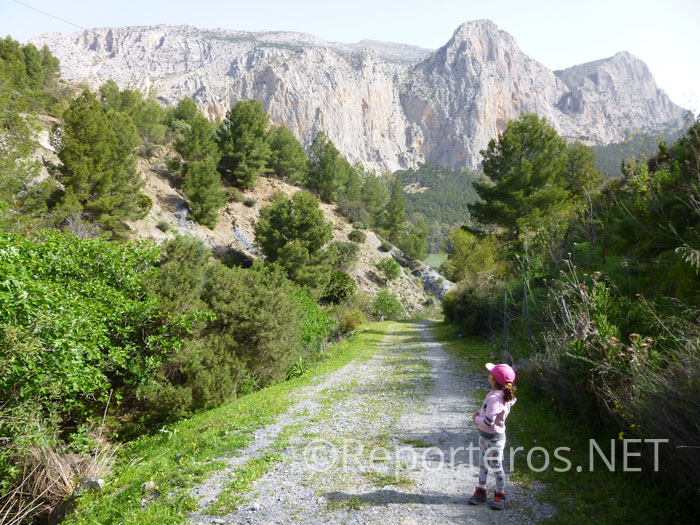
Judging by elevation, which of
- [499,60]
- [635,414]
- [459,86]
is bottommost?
[635,414]

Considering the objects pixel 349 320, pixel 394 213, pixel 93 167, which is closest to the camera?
pixel 93 167

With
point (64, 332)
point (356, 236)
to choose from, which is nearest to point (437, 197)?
point (356, 236)

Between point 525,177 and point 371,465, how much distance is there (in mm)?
20322

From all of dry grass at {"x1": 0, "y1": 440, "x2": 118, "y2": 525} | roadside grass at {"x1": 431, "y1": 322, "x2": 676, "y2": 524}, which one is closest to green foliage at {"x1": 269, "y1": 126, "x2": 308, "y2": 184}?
dry grass at {"x1": 0, "y1": 440, "x2": 118, "y2": 525}

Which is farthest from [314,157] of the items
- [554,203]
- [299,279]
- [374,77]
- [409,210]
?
[374,77]

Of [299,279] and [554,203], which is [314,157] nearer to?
[299,279]

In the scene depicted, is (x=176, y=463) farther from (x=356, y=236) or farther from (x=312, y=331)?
(x=356, y=236)

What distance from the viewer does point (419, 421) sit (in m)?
6.44

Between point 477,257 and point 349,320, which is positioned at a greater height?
point 477,257

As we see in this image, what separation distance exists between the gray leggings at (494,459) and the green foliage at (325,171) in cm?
4889

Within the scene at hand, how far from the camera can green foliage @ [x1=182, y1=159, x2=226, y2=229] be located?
3122 centimetres

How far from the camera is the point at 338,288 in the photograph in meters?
32.3

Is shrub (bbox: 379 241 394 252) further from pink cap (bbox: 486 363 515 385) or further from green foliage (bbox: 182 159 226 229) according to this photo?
pink cap (bbox: 486 363 515 385)

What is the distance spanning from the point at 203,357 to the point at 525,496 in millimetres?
8298
